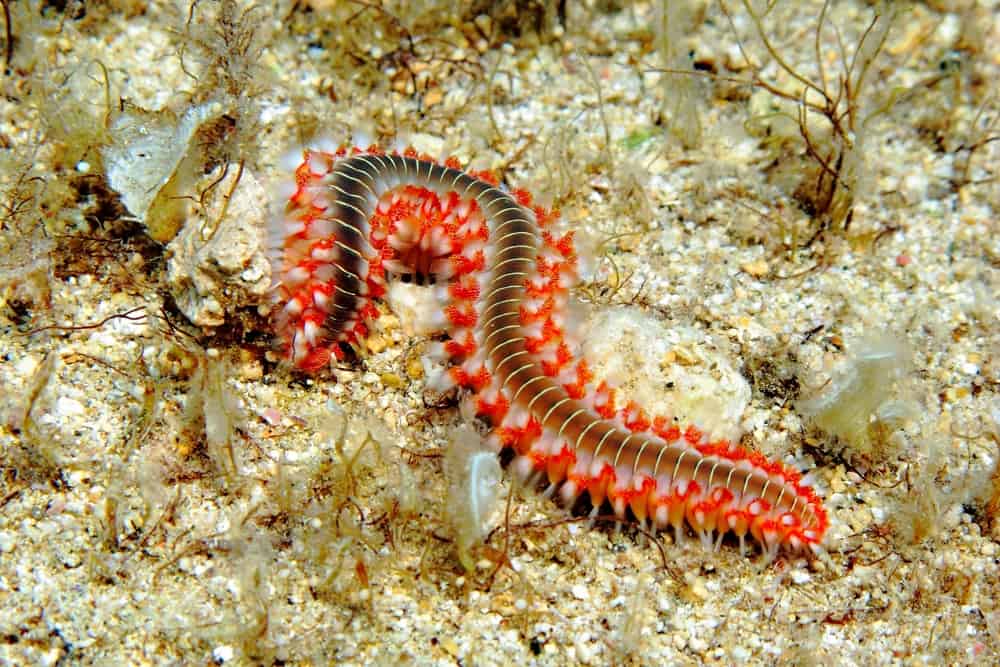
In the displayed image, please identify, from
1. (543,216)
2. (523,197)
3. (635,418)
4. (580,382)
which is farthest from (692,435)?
(523,197)

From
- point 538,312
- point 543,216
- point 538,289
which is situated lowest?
point 538,312

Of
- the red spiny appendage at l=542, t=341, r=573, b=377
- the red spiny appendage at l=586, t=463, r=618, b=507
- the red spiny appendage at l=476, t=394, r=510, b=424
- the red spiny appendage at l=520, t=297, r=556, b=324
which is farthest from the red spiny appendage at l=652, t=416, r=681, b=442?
the red spiny appendage at l=520, t=297, r=556, b=324

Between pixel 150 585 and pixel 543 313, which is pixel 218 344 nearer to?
pixel 150 585

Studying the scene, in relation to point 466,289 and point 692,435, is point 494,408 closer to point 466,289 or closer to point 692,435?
point 466,289

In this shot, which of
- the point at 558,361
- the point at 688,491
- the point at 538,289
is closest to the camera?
the point at 688,491

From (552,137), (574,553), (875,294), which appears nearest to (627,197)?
(552,137)

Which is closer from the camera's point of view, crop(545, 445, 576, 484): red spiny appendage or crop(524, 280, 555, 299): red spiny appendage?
crop(545, 445, 576, 484): red spiny appendage

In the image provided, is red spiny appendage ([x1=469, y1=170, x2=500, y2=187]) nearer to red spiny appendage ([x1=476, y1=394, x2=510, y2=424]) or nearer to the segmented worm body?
the segmented worm body

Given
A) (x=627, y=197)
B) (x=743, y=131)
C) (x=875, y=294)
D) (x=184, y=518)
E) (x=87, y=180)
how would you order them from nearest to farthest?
(x=184, y=518)
(x=87, y=180)
(x=875, y=294)
(x=627, y=197)
(x=743, y=131)
